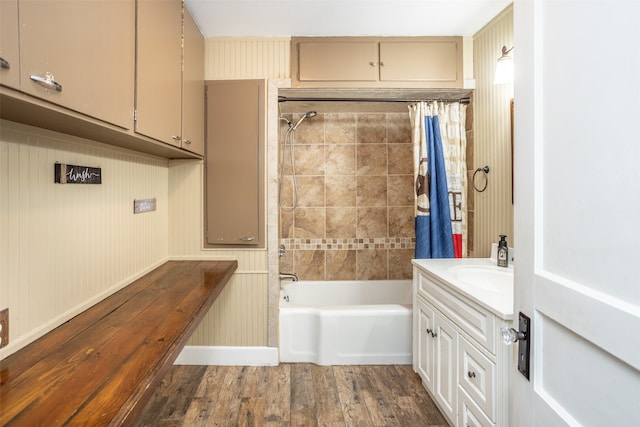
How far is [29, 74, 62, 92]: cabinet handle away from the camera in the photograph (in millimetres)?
838

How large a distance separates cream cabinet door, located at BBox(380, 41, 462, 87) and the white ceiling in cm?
8

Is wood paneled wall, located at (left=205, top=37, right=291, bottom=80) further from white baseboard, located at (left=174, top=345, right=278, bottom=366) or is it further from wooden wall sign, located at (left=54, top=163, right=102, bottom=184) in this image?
white baseboard, located at (left=174, top=345, right=278, bottom=366)

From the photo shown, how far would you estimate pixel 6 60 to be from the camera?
0.76m

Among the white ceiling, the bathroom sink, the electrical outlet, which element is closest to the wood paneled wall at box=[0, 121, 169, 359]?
the electrical outlet

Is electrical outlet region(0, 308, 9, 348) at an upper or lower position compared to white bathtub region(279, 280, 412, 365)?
upper

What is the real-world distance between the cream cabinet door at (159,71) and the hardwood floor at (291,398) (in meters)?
1.58

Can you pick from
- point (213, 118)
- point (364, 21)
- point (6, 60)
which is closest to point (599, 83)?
point (6, 60)

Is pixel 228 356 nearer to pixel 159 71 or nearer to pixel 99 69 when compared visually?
pixel 159 71

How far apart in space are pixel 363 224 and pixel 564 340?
8.39 feet

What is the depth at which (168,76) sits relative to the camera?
67.8 inches

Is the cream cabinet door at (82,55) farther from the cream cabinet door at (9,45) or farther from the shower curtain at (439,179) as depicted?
the shower curtain at (439,179)

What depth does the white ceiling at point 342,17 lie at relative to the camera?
2021mm

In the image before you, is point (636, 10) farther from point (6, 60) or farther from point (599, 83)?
point (6, 60)

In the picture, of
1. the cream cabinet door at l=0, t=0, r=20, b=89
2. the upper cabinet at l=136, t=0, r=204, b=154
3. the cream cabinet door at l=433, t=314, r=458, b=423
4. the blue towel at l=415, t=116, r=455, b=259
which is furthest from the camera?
the blue towel at l=415, t=116, r=455, b=259
